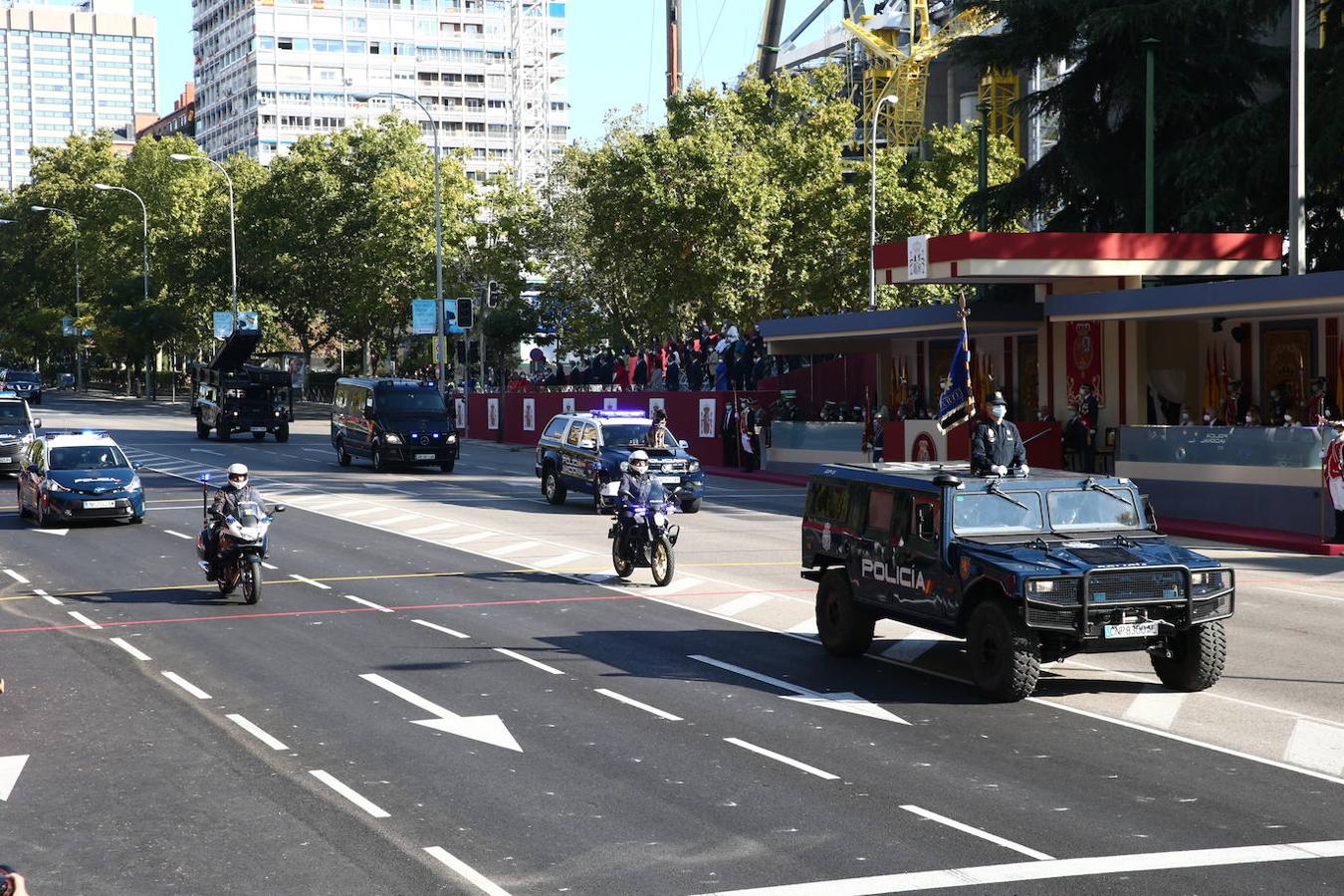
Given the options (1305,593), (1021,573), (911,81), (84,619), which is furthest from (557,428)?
(911,81)

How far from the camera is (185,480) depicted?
133 ft

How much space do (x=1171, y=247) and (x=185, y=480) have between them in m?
23.8

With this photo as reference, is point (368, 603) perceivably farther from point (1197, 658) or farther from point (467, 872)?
point (467, 872)

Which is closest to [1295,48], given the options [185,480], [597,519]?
[597,519]

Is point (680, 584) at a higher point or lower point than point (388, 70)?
lower

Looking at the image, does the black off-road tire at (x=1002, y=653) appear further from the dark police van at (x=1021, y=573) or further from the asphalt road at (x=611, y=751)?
the asphalt road at (x=611, y=751)

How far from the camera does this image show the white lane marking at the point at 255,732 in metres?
12.5

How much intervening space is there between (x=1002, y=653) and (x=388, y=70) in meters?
159

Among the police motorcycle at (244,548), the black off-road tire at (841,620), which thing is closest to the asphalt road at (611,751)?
the black off-road tire at (841,620)

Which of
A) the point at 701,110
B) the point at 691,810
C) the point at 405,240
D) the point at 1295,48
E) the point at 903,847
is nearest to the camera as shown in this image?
the point at 903,847

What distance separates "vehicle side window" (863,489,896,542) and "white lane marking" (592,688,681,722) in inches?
114

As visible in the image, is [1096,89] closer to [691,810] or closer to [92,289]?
[691,810]

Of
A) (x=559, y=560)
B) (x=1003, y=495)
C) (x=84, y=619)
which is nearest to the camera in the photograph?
(x=1003, y=495)

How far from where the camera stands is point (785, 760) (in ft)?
39.0
